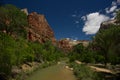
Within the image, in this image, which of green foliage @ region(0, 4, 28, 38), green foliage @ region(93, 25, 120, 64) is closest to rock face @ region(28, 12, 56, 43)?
green foliage @ region(0, 4, 28, 38)

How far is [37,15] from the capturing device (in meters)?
184

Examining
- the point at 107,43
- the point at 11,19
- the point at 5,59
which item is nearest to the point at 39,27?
the point at 11,19

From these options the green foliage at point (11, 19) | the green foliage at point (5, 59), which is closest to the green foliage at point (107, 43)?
the green foliage at point (11, 19)

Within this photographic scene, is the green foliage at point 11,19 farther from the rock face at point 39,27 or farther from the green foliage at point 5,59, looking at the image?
the rock face at point 39,27

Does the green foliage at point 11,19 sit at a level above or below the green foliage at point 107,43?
above

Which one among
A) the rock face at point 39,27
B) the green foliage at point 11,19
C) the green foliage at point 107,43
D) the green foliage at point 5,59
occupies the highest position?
the rock face at point 39,27

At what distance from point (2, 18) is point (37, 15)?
365 ft

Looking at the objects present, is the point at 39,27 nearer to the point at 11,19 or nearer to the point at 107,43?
the point at 11,19

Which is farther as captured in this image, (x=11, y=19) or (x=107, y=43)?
(x=11, y=19)

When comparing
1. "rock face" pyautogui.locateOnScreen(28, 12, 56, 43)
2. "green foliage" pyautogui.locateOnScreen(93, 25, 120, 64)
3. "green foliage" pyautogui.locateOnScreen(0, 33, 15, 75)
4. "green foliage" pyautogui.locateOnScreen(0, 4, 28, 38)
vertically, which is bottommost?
"green foliage" pyautogui.locateOnScreen(0, 33, 15, 75)

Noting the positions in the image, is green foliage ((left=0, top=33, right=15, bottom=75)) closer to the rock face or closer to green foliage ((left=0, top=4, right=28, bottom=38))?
green foliage ((left=0, top=4, right=28, bottom=38))

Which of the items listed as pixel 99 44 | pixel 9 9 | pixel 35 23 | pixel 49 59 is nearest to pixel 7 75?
pixel 99 44

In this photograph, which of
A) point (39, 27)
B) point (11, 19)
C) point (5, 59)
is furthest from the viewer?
point (39, 27)

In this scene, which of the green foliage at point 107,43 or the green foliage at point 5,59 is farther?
the green foliage at point 107,43
